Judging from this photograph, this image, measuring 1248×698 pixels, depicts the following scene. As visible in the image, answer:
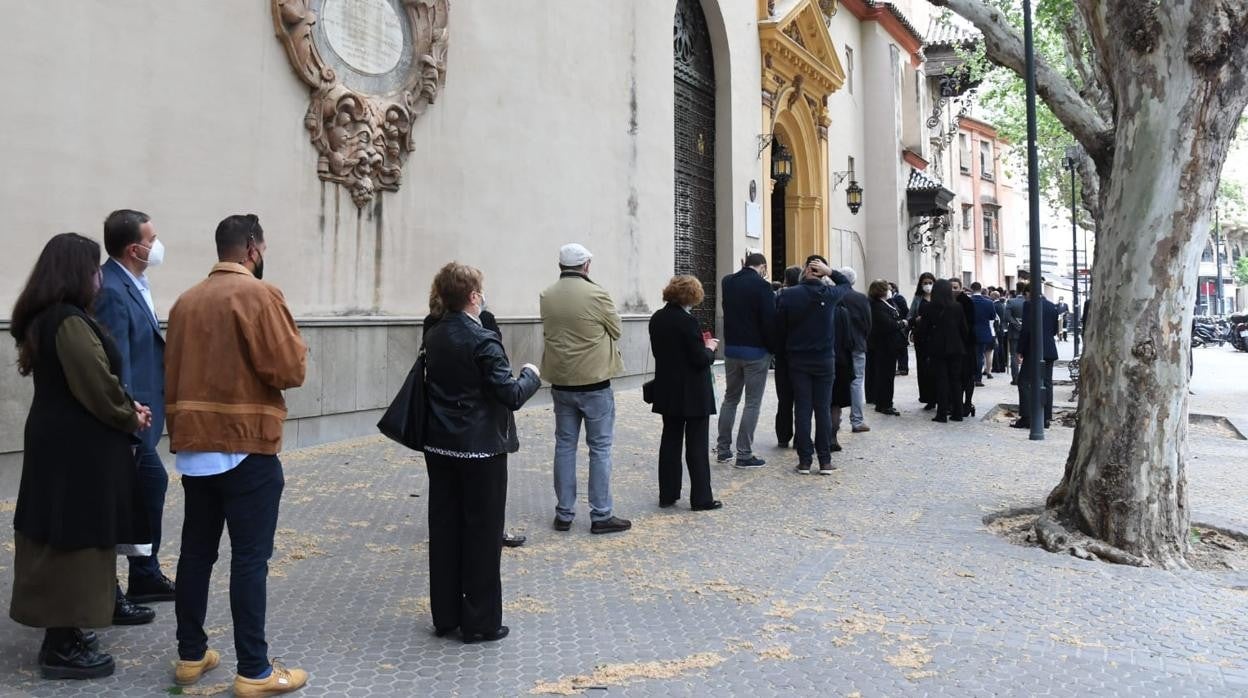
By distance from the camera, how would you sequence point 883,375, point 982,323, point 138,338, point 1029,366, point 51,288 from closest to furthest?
1. point 51,288
2. point 138,338
3. point 1029,366
4. point 883,375
5. point 982,323

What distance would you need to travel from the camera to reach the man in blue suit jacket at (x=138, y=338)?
4.20 m

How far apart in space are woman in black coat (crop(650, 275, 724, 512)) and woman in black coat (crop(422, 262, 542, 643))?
2481mm

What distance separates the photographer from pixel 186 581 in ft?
11.7

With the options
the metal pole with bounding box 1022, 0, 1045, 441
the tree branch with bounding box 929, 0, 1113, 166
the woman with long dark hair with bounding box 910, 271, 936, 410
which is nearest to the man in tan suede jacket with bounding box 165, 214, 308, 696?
the tree branch with bounding box 929, 0, 1113, 166


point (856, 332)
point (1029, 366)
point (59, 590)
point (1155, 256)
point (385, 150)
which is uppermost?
point (385, 150)

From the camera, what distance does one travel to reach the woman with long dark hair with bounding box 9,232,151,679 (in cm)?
353

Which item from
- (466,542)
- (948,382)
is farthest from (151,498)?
(948,382)

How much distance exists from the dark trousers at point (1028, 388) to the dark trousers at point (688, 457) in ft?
20.3

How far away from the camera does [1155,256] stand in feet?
18.5

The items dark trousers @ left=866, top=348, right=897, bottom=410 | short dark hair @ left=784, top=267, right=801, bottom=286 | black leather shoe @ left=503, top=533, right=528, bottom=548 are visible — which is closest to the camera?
black leather shoe @ left=503, top=533, right=528, bottom=548

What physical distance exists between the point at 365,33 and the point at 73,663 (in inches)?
290

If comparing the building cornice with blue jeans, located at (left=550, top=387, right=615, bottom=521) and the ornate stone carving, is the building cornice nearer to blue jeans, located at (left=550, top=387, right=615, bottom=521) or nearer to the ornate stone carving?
the ornate stone carving

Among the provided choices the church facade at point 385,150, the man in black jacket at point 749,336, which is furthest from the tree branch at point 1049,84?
the church facade at point 385,150

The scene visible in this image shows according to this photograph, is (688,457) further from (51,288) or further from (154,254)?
(51,288)
